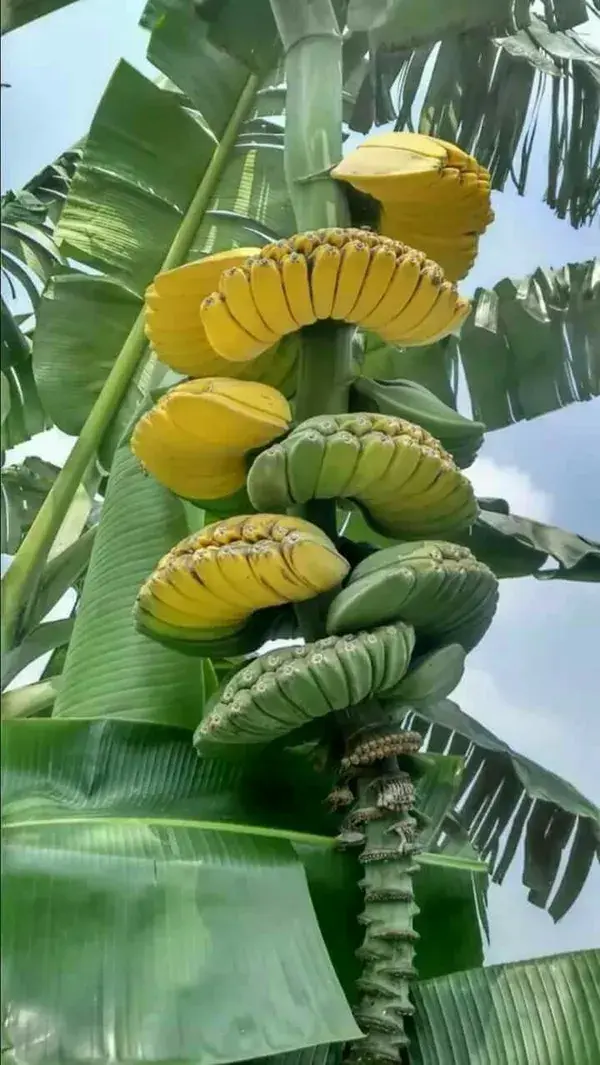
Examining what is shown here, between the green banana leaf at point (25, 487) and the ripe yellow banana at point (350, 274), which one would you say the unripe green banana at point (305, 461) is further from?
the green banana leaf at point (25, 487)

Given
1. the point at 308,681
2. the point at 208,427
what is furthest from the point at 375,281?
the point at 308,681

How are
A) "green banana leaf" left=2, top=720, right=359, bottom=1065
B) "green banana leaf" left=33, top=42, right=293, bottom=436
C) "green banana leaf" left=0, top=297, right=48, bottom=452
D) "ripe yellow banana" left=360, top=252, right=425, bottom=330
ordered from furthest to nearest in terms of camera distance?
1. "green banana leaf" left=33, top=42, right=293, bottom=436
2. "green banana leaf" left=0, top=297, right=48, bottom=452
3. "ripe yellow banana" left=360, top=252, right=425, bottom=330
4. "green banana leaf" left=2, top=720, right=359, bottom=1065

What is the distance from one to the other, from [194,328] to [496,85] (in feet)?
1.10

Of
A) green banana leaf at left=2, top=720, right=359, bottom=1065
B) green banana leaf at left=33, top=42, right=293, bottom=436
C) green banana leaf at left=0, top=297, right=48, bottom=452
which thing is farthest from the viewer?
green banana leaf at left=33, top=42, right=293, bottom=436

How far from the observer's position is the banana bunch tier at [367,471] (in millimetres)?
533

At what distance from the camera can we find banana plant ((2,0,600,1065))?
0.47 m

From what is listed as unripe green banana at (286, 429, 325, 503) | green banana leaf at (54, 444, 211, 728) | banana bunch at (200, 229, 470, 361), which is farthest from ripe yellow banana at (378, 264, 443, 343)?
green banana leaf at (54, 444, 211, 728)

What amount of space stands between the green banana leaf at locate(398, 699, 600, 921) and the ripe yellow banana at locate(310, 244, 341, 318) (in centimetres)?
23

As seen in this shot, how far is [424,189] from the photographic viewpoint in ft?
1.96

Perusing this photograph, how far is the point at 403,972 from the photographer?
50 cm

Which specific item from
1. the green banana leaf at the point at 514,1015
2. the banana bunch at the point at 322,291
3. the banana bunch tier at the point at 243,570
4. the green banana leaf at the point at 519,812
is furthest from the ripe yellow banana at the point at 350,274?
the green banana leaf at the point at 514,1015

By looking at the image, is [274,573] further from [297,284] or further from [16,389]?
[16,389]

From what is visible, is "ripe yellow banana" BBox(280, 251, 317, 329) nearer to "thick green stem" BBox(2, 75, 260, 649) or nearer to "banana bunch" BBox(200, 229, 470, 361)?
"banana bunch" BBox(200, 229, 470, 361)

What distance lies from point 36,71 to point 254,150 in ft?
0.79
